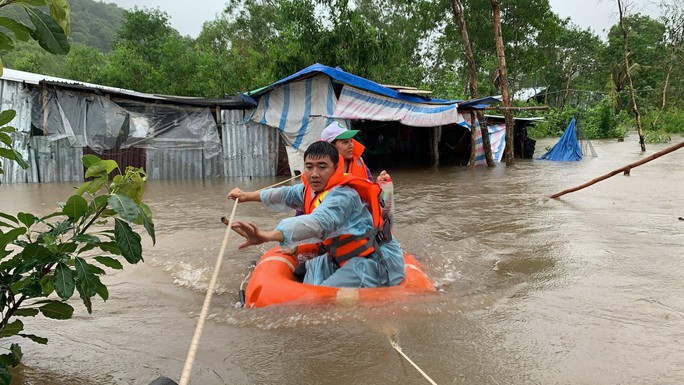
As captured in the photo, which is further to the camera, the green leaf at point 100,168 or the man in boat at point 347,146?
the man in boat at point 347,146

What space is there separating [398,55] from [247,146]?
706 cm

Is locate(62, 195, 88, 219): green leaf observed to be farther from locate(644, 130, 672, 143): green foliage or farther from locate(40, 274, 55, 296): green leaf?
locate(644, 130, 672, 143): green foliage

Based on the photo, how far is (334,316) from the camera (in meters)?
3.22

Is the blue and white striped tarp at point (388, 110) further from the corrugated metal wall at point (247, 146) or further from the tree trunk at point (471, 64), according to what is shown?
the tree trunk at point (471, 64)

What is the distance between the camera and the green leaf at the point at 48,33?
1.71 metres

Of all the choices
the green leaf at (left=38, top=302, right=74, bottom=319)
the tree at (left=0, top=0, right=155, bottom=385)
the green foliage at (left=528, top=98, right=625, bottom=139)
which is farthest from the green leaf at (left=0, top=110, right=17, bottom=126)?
the green foliage at (left=528, top=98, right=625, bottom=139)

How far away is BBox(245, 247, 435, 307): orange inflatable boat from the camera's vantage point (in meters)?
3.33

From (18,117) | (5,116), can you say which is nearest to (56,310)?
(5,116)

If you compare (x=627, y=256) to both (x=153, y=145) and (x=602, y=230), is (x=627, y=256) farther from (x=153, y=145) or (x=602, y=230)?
(x=153, y=145)

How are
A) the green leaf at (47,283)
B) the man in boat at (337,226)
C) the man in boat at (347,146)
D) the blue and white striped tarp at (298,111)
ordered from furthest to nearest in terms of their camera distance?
the blue and white striped tarp at (298,111) → the man in boat at (347,146) → the man in boat at (337,226) → the green leaf at (47,283)

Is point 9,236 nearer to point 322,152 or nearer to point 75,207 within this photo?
point 75,207

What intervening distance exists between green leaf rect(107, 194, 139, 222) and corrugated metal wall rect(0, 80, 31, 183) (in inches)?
445

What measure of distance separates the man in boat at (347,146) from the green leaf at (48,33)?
2569 millimetres

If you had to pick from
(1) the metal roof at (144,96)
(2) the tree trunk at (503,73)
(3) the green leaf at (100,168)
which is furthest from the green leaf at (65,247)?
(2) the tree trunk at (503,73)
